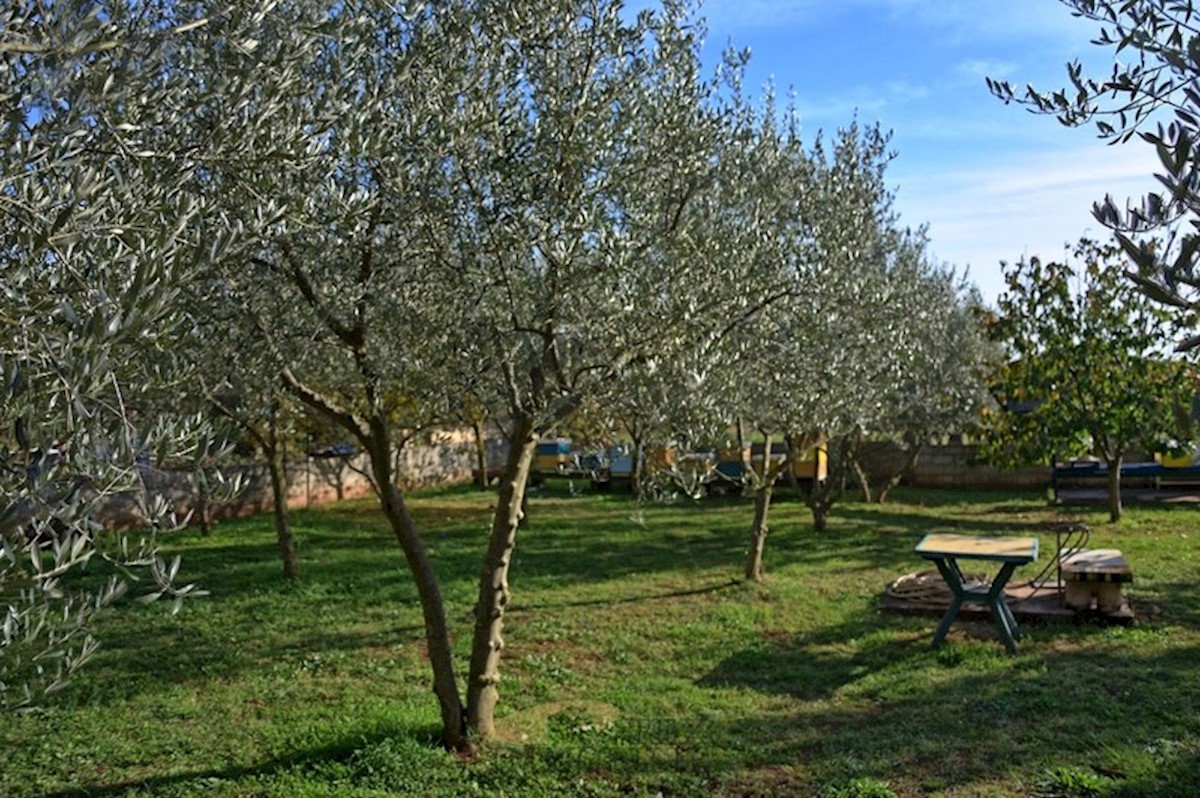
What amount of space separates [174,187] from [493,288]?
11.3 ft

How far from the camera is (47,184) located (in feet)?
12.1

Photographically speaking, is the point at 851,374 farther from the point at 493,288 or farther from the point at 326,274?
the point at 326,274

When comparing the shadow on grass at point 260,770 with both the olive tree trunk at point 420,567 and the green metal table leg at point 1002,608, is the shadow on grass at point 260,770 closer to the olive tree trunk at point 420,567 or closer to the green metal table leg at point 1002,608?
the olive tree trunk at point 420,567

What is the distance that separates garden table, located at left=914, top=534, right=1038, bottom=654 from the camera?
985cm

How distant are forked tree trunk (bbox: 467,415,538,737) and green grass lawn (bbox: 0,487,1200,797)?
0.39m

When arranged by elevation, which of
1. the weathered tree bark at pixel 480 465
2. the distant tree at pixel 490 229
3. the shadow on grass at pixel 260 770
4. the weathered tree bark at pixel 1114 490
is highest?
the distant tree at pixel 490 229

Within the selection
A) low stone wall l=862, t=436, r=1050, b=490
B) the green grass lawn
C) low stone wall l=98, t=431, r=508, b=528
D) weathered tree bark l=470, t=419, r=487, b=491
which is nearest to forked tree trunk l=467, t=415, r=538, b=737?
the green grass lawn

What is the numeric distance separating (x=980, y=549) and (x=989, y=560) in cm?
47

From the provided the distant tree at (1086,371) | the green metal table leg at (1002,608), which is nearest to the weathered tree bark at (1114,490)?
the distant tree at (1086,371)

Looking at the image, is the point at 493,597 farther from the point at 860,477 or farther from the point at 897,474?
the point at 897,474

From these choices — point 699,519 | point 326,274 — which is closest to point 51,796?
point 326,274

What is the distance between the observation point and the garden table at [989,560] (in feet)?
32.3

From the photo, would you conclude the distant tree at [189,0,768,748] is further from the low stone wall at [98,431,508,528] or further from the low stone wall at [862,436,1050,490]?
the low stone wall at [862,436,1050,490]

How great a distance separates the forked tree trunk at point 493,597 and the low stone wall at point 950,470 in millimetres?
19267
